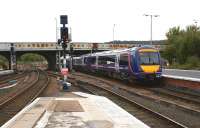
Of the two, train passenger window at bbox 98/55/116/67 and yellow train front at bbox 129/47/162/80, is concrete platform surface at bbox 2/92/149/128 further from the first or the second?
train passenger window at bbox 98/55/116/67

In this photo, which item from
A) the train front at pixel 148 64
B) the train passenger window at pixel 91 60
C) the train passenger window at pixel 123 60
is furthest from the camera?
the train passenger window at pixel 91 60

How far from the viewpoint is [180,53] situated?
8356 centimetres

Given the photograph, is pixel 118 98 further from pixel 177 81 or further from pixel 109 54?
pixel 109 54

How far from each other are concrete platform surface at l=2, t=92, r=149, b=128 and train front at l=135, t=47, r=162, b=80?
15.0 m

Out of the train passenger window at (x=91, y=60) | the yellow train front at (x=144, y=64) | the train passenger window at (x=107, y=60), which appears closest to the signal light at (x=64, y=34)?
the yellow train front at (x=144, y=64)

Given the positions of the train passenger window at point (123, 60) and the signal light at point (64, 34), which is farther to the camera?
the train passenger window at point (123, 60)

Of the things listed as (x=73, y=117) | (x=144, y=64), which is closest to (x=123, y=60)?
(x=144, y=64)

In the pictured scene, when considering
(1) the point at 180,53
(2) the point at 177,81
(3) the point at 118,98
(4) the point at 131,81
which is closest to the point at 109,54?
(4) the point at 131,81

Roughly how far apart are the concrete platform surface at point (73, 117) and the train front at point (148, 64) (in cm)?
1497

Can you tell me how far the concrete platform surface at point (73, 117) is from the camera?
1357 cm

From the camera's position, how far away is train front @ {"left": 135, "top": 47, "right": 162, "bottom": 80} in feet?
113

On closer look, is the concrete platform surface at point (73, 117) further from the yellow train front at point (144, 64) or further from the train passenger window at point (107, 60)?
the train passenger window at point (107, 60)

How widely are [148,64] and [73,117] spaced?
2003cm

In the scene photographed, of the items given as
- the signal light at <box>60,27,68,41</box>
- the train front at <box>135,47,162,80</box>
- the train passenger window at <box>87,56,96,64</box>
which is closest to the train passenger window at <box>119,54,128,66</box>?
the train front at <box>135,47,162,80</box>
